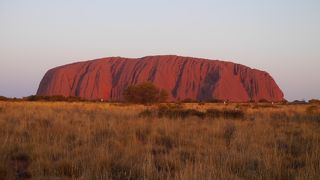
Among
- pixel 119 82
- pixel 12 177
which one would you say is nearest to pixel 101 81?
pixel 119 82

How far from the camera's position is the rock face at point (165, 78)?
4114 inches

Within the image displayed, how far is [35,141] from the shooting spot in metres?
9.02

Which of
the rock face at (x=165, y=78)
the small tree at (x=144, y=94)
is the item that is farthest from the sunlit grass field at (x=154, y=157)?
the rock face at (x=165, y=78)

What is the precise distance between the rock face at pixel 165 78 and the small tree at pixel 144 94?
48.1 meters

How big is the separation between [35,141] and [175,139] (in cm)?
302

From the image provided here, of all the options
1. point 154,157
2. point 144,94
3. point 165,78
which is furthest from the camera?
point 165,78

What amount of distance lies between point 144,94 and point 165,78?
5409cm

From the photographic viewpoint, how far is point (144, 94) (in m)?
52.4

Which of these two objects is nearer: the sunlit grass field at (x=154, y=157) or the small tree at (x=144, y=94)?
the sunlit grass field at (x=154, y=157)

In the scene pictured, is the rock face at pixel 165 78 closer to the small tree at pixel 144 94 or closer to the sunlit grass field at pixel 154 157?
the small tree at pixel 144 94

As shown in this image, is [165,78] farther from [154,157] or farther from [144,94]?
[154,157]

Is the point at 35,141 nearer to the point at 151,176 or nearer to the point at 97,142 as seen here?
the point at 97,142

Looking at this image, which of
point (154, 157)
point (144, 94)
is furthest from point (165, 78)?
point (154, 157)

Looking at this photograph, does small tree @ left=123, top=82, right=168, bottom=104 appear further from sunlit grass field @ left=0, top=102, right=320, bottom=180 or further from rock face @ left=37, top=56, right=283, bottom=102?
rock face @ left=37, top=56, right=283, bottom=102
